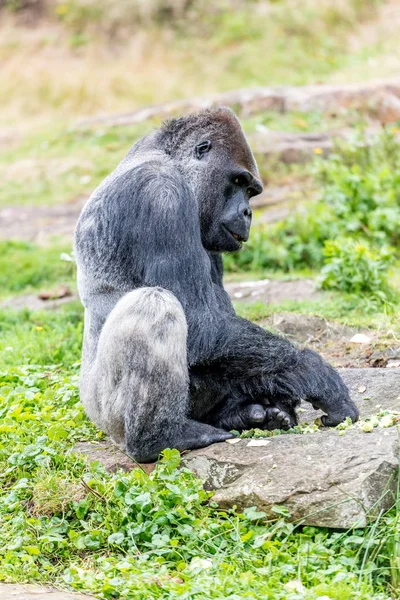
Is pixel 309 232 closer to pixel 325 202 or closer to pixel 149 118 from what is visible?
pixel 325 202

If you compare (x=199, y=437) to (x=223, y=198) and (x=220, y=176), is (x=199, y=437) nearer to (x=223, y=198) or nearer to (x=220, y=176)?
(x=223, y=198)

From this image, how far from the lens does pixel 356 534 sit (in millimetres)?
3814

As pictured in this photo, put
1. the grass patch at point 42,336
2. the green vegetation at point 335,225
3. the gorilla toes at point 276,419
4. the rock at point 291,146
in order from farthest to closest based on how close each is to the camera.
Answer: the rock at point 291,146 → the green vegetation at point 335,225 → the grass patch at point 42,336 → the gorilla toes at point 276,419

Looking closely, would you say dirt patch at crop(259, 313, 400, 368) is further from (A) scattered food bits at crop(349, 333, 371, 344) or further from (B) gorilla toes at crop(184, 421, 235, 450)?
(B) gorilla toes at crop(184, 421, 235, 450)

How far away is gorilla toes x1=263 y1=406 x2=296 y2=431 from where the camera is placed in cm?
456

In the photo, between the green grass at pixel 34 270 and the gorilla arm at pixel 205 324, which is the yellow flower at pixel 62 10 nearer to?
the green grass at pixel 34 270

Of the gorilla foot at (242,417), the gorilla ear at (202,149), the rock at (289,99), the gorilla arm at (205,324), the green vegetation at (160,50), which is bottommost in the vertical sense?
the gorilla foot at (242,417)

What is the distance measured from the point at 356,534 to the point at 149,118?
469 inches

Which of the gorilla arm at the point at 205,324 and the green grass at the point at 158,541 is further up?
the gorilla arm at the point at 205,324

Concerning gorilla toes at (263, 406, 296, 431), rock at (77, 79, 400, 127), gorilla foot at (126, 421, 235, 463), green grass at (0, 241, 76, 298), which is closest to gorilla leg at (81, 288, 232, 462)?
gorilla foot at (126, 421, 235, 463)

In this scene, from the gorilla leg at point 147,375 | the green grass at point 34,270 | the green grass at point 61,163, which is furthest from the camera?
the green grass at point 61,163

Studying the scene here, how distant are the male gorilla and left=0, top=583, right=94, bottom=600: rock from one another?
3.10 ft

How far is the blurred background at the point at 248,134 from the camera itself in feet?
24.4

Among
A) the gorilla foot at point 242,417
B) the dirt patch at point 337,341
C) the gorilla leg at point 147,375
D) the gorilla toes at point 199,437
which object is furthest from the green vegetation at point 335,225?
the gorilla leg at point 147,375
